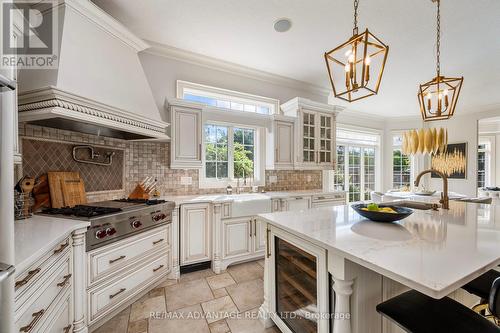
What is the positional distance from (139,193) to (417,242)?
8.65 ft

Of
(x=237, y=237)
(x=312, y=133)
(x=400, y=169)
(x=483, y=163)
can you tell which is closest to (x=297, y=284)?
(x=237, y=237)

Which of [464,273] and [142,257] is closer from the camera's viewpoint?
[464,273]

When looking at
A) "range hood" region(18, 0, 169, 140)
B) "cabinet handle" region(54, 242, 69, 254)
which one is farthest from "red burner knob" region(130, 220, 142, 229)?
"range hood" region(18, 0, 169, 140)

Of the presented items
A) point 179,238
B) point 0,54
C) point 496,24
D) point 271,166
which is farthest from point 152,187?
point 496,24

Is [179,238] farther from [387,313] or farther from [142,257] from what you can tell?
[387,313]

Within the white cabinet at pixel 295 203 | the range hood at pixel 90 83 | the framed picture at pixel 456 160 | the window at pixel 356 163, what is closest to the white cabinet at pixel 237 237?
the white cabinet at pixel 295 203

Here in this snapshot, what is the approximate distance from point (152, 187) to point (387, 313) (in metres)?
2.49

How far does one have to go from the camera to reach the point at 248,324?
1743 mm

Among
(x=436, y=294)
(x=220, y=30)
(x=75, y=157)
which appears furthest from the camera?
(x=220, y=30)

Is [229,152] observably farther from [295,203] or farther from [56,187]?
[56,187]

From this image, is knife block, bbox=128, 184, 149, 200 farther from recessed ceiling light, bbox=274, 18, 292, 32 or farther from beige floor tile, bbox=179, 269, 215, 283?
recessed ceiling light, bbox=274, 18, 292, 32

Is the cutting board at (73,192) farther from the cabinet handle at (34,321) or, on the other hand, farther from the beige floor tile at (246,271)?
the beige floor tile at (246,271)

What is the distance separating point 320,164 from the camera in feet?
12.8

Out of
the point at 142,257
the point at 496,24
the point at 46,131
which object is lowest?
the point at 142,257
